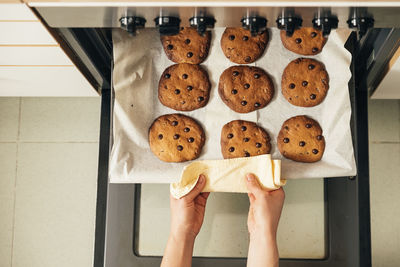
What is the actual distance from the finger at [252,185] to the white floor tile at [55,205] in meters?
0.61

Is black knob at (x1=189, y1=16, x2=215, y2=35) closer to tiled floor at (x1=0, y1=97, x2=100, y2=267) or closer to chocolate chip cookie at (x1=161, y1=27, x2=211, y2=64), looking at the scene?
chocolate chip cookie at (x1=161, y1=27, x2=211, y2=64)

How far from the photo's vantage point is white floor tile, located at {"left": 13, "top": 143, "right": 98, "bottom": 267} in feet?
4.12

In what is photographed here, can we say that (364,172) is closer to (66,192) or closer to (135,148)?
(135,148)

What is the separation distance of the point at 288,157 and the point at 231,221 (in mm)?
338

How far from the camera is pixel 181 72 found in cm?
95

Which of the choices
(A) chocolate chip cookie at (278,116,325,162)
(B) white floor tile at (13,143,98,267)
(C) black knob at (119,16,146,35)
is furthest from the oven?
(B) white floor tile at (13,143,98,267)

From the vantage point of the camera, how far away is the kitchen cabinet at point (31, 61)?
0.68m

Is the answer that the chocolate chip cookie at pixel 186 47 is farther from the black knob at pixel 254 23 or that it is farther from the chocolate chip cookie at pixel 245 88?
the black knob at pixel 254 23

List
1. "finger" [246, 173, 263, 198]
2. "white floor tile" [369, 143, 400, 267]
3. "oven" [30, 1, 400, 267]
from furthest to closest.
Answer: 1. "white floor tile" [369, 143, 400, 267]
2. "finger" [246, 173, 263, 198]
3. "oven" [30, 1, 400, 267]

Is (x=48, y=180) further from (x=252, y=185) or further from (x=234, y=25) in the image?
(x=234, y=25)

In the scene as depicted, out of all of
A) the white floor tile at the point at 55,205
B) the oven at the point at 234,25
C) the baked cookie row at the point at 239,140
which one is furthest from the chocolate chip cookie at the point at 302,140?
the white floor tile at the point at 55,205

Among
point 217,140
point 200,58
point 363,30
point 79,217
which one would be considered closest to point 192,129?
point 217,140

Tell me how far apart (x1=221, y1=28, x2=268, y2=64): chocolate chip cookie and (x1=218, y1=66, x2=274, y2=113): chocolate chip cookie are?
0.08 feet

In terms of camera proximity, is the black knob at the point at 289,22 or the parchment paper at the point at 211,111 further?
the parchment paper at the point at 211,111
